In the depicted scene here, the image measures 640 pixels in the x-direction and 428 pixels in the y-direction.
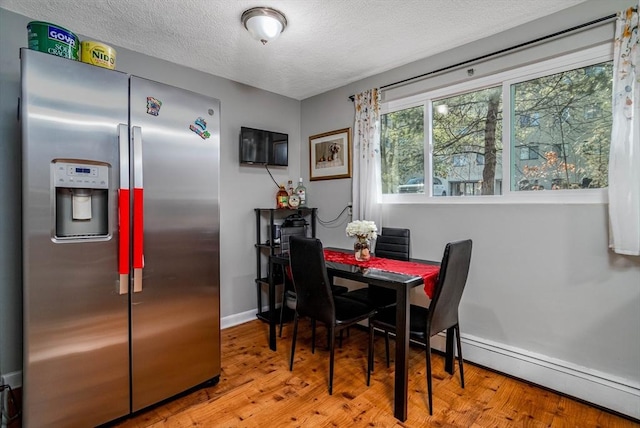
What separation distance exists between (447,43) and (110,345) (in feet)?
10.2

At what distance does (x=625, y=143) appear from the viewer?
1847mm

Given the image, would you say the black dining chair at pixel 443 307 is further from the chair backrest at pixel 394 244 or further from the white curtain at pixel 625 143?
the white curtain at pixel 625 143

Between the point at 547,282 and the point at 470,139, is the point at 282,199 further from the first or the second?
the point at 547,282

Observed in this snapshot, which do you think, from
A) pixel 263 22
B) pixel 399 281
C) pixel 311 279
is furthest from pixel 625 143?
pixel 263 22

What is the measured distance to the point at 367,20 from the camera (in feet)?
7.26

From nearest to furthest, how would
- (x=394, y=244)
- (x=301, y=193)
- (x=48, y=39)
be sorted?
(x=48, y=39) < (x=394, y=244) < (x=301, y=193)

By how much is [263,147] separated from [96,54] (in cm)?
184

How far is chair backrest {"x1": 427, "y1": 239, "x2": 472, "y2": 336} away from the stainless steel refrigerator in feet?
4.70

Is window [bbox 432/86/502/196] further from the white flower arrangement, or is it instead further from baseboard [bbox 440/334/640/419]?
baseboard [bbox 440/334/640/419]

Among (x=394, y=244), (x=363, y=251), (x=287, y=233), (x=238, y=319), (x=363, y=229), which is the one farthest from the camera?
→ (x=238, y=319)

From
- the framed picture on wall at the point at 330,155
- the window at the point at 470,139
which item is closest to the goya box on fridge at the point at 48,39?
the framed picture on wall at the point at 330,155

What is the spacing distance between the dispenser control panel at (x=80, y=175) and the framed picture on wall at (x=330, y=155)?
2251mm

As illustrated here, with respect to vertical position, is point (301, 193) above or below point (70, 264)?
above

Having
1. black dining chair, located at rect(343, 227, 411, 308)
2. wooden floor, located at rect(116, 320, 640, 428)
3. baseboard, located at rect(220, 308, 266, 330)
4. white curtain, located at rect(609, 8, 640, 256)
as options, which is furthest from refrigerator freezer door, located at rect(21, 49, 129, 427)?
white curtain, located at rect(609, 8, 640, 256)
